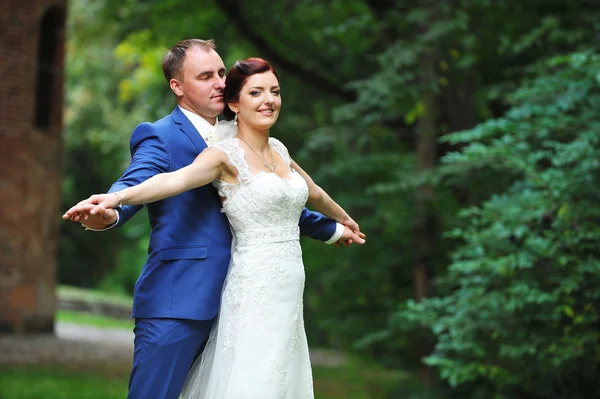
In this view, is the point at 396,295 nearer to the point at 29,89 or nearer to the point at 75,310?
the point at 29,89

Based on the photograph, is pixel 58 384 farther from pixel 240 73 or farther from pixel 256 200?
pixel 240 73

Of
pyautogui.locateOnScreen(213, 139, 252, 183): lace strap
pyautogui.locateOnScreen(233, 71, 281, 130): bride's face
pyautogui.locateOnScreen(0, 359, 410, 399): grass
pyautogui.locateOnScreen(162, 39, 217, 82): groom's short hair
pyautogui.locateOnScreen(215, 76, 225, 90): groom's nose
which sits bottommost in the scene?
pyautogui.locateOnScreen(0, 359, 410, 399): grass

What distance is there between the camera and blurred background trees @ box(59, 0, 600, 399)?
7.06m

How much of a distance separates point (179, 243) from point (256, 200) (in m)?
0.36

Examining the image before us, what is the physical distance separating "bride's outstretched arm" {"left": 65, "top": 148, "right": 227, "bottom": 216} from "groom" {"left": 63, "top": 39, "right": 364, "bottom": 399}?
116 millimetres

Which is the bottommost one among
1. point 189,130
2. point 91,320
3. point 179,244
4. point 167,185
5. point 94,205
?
point 91,320

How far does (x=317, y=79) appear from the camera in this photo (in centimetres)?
1201

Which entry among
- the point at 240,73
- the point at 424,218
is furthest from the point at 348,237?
the point at 424,218

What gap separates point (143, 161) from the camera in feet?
12.2

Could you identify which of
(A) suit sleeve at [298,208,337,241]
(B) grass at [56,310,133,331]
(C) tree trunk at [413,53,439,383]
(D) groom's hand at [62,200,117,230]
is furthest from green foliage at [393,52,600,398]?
(B) grass at [56,310,133,331]

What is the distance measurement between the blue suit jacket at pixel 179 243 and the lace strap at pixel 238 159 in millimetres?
148

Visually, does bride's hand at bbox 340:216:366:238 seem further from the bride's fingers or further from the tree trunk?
the tree trunk

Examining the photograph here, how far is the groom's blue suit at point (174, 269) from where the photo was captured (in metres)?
3.74

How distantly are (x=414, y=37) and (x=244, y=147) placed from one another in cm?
592
